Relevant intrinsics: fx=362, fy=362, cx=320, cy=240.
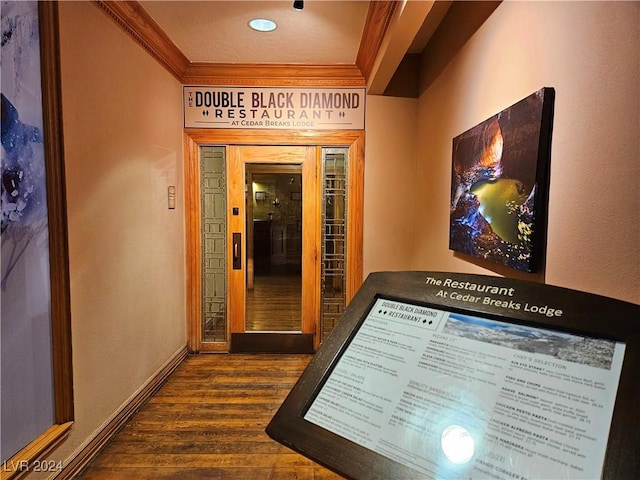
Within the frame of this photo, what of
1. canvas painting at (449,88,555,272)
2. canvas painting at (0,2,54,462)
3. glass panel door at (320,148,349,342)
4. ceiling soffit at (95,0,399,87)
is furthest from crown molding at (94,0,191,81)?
canvas painting at (449,88,555,272)

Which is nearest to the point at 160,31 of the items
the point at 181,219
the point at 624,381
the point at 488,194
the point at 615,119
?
the point at 181,219

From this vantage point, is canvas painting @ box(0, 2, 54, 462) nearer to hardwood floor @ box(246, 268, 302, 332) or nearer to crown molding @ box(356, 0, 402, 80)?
crown molding @ box(356, 0, 402, 80)

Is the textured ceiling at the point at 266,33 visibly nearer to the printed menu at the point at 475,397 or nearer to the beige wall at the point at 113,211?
the beige wall at the point at 113,211

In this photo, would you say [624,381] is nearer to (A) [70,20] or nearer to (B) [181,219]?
(A) [70,20]

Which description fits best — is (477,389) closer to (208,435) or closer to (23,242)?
(23,242)

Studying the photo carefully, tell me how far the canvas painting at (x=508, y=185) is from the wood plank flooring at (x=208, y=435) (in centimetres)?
153

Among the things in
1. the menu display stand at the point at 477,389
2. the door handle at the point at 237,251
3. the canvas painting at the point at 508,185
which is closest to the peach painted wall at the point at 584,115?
the canvas painting at the point at 508,185

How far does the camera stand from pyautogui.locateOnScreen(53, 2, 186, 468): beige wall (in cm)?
191

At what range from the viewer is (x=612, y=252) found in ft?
3.48

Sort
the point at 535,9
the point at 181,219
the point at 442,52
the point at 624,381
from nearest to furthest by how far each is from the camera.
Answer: the point at 624,381, the point at 535,9, the point at 442,52, the point at 181,219

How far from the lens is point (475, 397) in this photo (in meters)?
0.73

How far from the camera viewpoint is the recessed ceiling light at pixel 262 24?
2.54 meters

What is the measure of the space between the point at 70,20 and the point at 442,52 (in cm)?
234

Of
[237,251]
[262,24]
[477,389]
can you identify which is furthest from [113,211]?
[477,389]
